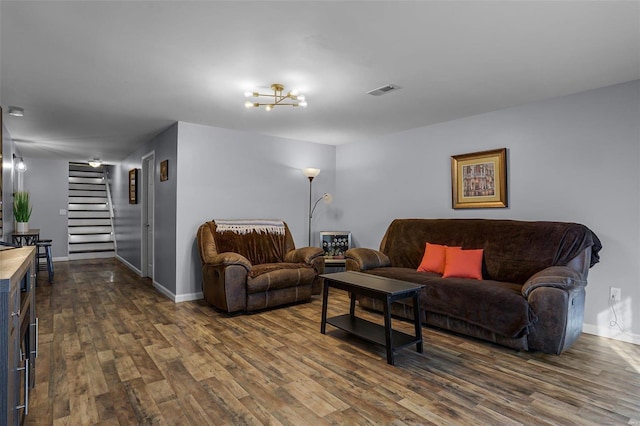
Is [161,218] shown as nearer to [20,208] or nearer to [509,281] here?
[20,208]

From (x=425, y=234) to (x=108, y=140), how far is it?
5035mm

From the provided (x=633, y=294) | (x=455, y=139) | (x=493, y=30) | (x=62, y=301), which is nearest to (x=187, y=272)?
(x=62, y=301)

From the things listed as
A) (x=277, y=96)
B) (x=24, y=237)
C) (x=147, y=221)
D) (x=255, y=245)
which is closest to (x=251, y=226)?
(x=255, y=245)

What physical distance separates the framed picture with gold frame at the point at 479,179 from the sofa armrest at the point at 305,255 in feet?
5.91

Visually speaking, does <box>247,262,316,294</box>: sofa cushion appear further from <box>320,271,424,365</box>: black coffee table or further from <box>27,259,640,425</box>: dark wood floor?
<box>320,271,424,365</box>: black coffee table

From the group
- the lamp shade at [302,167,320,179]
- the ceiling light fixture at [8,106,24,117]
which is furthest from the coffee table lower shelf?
the ceiling light fixture at [8,106,24,117]

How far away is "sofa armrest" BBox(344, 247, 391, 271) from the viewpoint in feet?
13.1

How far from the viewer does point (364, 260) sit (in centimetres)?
400

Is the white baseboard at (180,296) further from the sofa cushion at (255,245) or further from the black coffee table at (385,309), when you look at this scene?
the black coffee table at (385,309)

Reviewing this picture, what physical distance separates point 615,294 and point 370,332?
2.26 metres

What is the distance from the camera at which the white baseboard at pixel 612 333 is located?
9.89ft

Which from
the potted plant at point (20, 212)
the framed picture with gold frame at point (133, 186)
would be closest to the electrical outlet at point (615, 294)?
the framed picture with gold frame at point (133, 186)

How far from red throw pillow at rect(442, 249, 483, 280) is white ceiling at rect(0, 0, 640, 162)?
159cm

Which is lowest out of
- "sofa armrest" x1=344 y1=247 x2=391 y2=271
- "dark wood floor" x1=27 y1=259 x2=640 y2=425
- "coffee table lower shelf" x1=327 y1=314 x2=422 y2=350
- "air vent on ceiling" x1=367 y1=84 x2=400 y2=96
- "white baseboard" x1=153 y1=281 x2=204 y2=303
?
"dark wood floor" x1=27 y1=259 x2=640 y2=425
